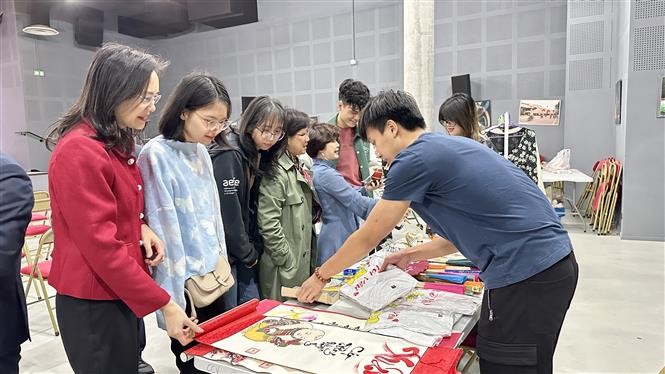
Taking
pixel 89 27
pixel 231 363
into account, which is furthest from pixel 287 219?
pixel 89 27

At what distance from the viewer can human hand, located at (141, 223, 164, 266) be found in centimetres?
130

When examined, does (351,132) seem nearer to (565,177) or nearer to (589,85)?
(565,177)

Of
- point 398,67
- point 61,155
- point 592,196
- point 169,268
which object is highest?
point 398,67

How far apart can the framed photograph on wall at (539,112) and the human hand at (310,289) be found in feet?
25.9

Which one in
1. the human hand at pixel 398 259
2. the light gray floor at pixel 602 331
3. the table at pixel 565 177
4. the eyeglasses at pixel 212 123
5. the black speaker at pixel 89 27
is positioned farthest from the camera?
the black speaker at pixel 89 27

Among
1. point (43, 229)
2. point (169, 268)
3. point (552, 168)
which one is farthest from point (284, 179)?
point (552, 168)

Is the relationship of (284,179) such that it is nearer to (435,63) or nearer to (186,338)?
(186,338)

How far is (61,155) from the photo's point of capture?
1.08m

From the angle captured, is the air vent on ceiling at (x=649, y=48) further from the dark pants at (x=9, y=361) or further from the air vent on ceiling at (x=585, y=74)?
the dark pants at (x=9, y=361)

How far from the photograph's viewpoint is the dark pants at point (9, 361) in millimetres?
1282

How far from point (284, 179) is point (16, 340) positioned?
121 cm

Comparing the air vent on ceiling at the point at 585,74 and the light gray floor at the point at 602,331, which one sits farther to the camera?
the air vent on ceiling at the point at 585,74

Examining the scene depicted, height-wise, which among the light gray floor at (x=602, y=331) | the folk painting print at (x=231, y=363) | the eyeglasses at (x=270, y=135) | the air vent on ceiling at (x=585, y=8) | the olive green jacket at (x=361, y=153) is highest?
the air vent on ceiling at (x=585, y=8)

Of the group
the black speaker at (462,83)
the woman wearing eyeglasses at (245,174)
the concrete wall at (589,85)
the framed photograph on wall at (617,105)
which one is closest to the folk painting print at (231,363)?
the woman wearing eyeglasses at (245,174)
